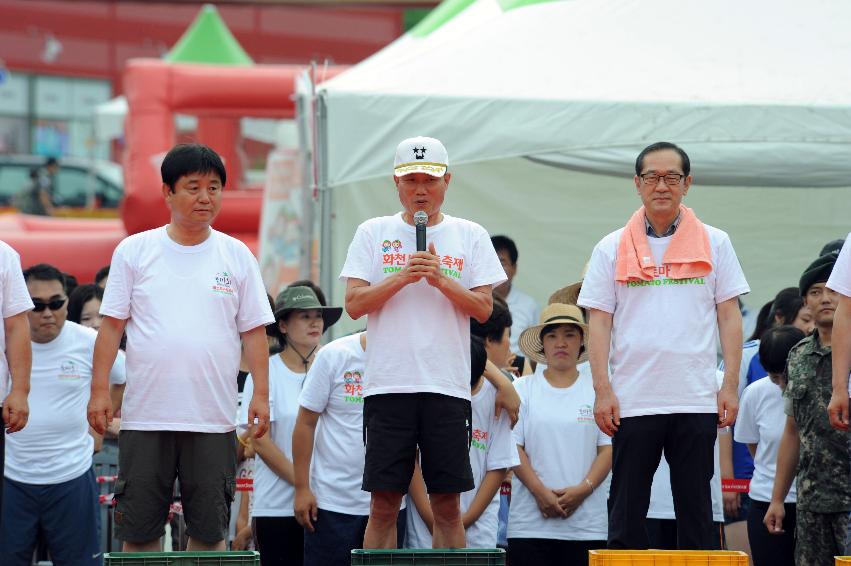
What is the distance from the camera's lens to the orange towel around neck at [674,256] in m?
5.23

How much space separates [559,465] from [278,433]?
1289mm

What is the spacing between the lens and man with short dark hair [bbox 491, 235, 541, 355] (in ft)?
28.1

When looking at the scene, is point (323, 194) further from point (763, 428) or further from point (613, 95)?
point (763, 428)

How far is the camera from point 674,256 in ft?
17.2

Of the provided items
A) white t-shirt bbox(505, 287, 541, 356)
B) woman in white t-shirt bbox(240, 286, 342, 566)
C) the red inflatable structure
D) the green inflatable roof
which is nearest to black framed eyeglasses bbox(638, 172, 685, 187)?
woman in white t-shirt bbox(240, 286, 342, 566)

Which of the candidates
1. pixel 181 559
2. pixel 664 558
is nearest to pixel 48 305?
pixel 181 559

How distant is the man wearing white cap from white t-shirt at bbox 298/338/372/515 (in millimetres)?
945

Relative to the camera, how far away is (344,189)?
29.7ft

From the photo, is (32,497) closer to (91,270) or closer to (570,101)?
(570,101)

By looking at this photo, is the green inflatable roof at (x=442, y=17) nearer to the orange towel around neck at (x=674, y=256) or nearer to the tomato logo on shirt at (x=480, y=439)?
the tomato logo on shirt at (x=480, y=439)

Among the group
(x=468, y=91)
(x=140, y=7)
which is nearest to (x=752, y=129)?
(x=468, y=91)

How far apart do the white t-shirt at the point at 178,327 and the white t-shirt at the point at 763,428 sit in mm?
2600

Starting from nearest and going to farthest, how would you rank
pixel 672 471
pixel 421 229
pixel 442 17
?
1. pixel 421 229
2. pixel 672 471
3. pixel 442 17

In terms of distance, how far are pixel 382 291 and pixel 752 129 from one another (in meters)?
3.47
